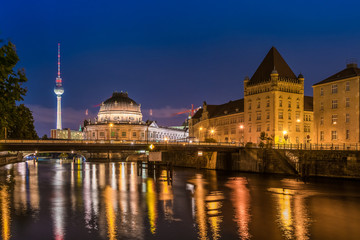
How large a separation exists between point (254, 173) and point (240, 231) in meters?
56.1

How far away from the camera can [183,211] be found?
41875 mm

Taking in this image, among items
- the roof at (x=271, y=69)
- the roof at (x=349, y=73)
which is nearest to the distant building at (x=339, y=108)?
the roof at (x=349, y=73)

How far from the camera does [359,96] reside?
274ft

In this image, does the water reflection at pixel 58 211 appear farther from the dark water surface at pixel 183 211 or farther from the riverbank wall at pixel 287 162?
the riverbank wall at pixel 287 162

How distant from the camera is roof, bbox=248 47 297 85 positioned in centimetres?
11809

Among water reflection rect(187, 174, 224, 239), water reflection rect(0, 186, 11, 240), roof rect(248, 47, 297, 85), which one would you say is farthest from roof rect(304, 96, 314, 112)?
water reflection rect(0, 186, 11, 240)

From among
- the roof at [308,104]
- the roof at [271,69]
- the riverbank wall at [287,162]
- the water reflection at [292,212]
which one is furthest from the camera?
the roof at [308,104]

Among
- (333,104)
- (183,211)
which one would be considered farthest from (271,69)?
(183,211)

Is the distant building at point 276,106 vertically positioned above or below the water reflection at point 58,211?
above

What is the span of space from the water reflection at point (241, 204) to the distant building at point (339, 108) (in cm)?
2736

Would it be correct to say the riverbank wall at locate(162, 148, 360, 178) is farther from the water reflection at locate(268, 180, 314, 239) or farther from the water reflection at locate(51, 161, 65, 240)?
the water reflection at locate(51, 161, 65, 240)

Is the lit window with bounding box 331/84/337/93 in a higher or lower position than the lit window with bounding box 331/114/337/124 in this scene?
higher

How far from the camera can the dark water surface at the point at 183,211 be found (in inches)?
1264

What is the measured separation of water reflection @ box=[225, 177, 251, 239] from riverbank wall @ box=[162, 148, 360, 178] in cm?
1239
